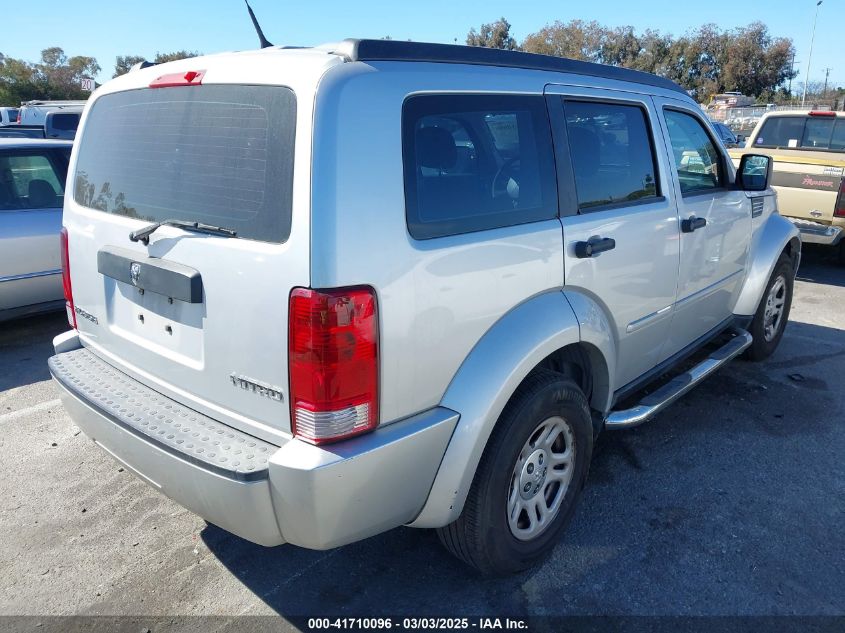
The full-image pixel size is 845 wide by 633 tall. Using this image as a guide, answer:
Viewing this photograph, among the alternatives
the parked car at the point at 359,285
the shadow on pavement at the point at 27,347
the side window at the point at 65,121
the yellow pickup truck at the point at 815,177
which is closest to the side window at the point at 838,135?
the yellow pickup truck at the point at 815,177

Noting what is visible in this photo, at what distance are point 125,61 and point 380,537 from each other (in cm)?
6166

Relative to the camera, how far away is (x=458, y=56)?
2.41 m

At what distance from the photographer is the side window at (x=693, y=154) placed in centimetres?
371

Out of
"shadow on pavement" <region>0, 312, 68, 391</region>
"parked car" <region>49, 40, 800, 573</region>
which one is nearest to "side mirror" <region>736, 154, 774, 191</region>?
"parked car" <region>49, 40, 800, 573</region>

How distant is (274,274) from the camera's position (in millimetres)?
2014

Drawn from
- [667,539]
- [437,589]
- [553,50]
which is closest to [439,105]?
[437,589]

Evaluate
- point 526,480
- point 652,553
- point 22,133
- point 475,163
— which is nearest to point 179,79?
point 475,163

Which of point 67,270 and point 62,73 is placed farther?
point 62,73

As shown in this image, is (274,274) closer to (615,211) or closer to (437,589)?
(437,589)

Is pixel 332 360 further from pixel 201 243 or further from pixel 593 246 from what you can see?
pixel 593 246

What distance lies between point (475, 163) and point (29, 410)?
367 centimetres

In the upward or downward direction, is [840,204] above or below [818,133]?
below

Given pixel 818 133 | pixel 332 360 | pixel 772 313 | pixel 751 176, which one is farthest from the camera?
pixel 818 133

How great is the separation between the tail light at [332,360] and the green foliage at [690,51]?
60.3m
